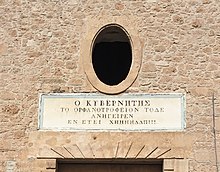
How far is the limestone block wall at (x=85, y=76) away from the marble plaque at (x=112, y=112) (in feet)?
0.36

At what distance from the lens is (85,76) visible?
10.1 meters

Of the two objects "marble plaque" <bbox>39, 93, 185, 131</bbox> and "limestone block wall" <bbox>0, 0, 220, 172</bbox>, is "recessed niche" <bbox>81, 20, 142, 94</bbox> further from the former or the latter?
"marble plaque" <bbox>39, 93, 185, 131</bbox>

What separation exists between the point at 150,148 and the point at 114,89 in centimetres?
115

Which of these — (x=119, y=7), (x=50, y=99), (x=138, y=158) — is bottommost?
(x=138, y=158)

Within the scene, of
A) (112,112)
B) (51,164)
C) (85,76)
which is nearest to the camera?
(51,164)

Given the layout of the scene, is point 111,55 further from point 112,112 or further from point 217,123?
point 217,123

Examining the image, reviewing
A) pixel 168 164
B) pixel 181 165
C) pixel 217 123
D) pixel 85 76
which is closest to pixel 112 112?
pixel 85 76

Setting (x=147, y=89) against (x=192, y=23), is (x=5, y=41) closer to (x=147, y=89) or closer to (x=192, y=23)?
(x=147, y=89)

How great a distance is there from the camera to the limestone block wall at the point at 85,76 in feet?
31.9

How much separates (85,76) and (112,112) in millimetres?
768

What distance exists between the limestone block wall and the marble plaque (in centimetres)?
11

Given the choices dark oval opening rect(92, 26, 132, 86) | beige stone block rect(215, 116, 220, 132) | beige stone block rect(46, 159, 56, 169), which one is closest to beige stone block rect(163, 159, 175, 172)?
beige stone block rect(215, 116, 220, 132)

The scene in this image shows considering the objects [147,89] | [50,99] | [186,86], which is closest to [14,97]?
[50,99]

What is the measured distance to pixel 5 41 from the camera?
1035 centimetres
